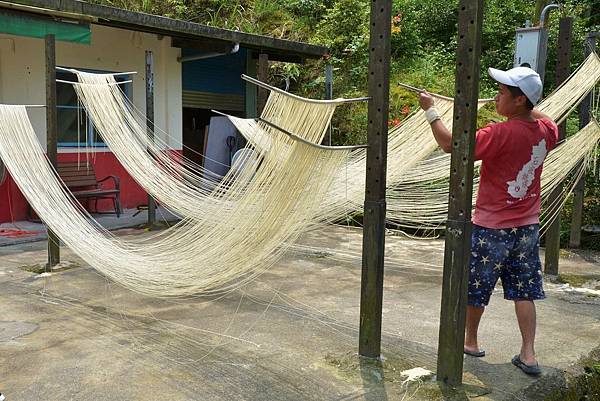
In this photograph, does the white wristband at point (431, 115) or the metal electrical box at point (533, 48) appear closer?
the white wristband at point (431, 115)

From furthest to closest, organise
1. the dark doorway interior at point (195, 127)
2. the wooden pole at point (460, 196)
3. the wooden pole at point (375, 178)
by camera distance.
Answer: the dark doorway interior at point (195, 127)
the wooden pole at point (375, 178)
the wooden pole at point (460, 196)

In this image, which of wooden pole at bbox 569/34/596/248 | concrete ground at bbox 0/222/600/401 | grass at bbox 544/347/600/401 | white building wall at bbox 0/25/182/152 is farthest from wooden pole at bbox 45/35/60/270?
wooden pole at bbox 569/34/596/248

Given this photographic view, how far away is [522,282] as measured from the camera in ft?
7.43

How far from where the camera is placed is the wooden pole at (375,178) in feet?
7.32

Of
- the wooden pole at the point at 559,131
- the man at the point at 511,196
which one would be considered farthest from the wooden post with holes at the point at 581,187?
the man at the point at 511,196

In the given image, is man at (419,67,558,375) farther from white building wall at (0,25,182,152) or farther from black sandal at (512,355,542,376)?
white building wall at (0,25,182,152)

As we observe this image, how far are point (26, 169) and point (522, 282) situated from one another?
111 inches

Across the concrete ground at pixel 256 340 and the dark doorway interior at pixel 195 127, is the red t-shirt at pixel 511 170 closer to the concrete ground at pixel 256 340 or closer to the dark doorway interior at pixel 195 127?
the concrete ground at pixel 256 340

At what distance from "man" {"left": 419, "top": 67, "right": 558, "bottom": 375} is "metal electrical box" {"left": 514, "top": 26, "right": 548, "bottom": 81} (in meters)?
1.18

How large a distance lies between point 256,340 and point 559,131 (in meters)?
2.50

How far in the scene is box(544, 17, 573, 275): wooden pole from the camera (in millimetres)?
3756

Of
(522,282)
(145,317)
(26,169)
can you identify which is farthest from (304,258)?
(522,282)

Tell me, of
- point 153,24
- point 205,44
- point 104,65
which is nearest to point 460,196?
point 153,24

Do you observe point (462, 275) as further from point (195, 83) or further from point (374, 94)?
point (195, 83)
